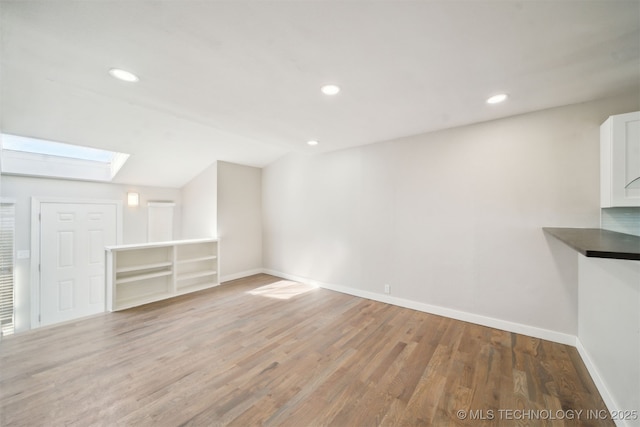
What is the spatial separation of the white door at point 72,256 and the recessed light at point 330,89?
186 inches

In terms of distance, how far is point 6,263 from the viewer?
3469 millimetres

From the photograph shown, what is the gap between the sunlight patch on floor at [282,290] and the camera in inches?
159

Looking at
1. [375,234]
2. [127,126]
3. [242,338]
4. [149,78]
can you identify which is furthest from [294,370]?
[127,126]

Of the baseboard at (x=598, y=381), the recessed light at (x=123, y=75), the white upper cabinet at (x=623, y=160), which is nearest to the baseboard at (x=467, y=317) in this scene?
the baseboard at (x=598, y=381)

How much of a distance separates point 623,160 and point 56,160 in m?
6.97

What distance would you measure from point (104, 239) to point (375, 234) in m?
5.01

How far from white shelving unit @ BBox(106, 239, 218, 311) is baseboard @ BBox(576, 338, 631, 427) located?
5005mm

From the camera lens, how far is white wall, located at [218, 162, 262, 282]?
4.86 m

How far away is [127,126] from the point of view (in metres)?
3.28

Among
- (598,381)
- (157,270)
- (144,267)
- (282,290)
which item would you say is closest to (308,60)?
(598,381)

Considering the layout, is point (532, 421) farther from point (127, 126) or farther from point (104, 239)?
point (104, 239)

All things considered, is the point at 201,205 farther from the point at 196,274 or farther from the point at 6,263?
the point at 6,263

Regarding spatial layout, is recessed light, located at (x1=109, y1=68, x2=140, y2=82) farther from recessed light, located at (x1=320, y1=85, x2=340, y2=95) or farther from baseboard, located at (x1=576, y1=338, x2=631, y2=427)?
baseboard, located at (x1=576, y1=338, x2=631, y2=427)

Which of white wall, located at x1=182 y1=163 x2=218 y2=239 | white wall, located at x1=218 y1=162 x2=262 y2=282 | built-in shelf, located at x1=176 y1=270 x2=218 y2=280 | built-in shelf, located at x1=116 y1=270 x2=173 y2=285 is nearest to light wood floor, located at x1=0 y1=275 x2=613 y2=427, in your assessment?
built-in shelf, located at x1=116 y1=270 x2=173 y2=285
